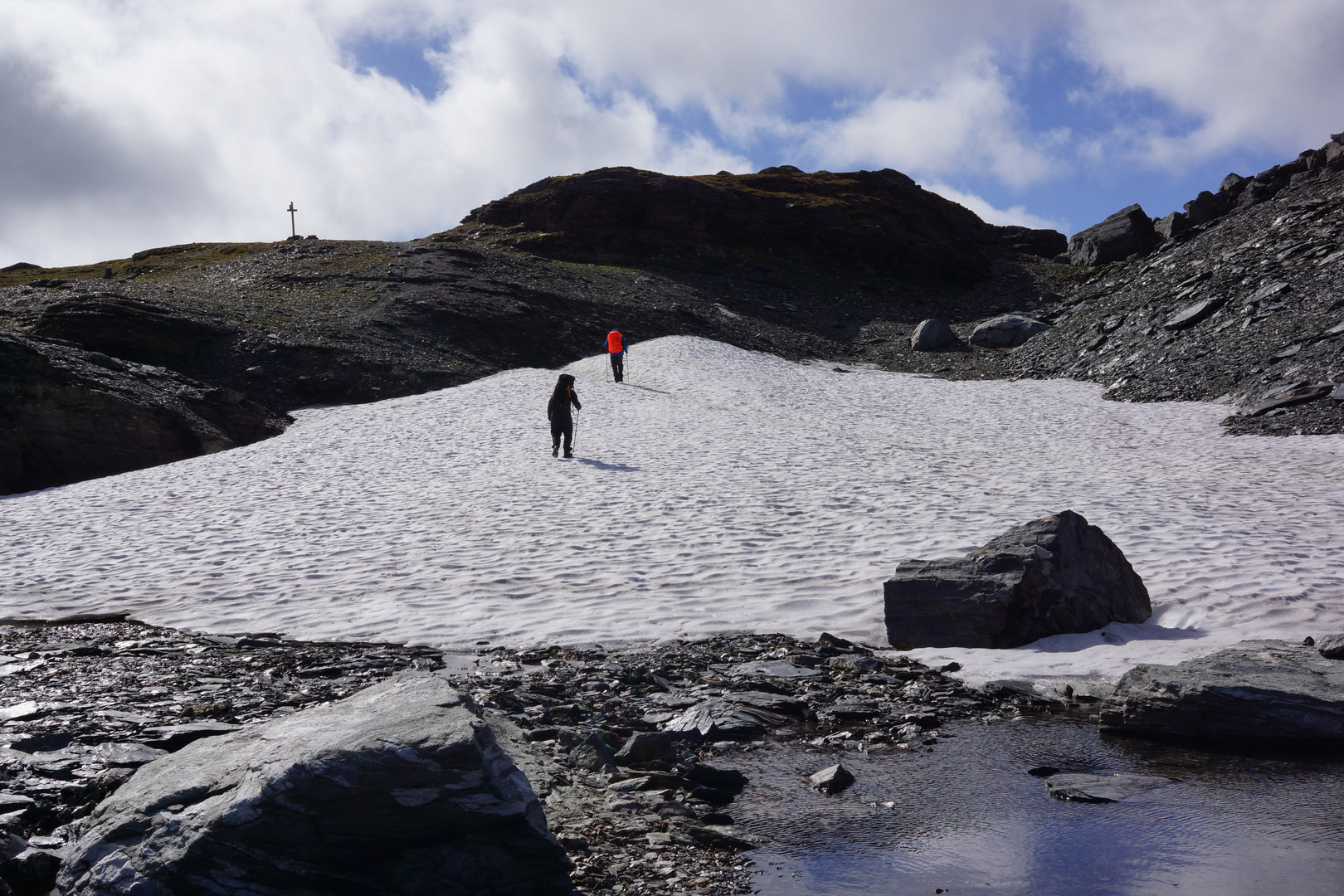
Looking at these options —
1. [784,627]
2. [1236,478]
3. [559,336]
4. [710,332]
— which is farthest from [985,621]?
[710,332]

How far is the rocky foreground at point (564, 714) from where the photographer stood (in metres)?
5.29

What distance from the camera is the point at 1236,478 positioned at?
1745 cm

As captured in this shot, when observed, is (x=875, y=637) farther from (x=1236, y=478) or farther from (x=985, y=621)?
(x=1236, y=478)

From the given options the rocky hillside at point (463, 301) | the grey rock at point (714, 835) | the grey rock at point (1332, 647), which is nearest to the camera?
the grey rock at point (714, 835)

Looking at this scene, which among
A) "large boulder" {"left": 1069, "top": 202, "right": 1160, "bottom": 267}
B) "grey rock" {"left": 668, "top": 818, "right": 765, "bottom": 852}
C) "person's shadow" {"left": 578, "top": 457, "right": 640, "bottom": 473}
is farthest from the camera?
"large boulder" {"left": 1069, "top": 202, "right": 1160, "bottom": 267}

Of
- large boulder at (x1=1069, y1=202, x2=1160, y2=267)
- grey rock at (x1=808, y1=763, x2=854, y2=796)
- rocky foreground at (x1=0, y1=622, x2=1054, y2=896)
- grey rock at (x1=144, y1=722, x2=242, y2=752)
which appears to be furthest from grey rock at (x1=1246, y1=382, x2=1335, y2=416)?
large boulder at (x1=1069, y1=202, x2=1160, y2=267)

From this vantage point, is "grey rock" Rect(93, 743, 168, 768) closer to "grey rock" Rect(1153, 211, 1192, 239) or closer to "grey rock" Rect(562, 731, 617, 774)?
"grey rock" Rect(562, 731, 617, 774)

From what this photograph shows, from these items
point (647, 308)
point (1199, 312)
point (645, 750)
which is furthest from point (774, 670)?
point (647, 308)

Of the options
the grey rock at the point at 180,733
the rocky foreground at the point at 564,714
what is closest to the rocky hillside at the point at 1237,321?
the rocky foreground at the point at 564,714

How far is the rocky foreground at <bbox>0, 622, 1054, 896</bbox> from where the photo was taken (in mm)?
5289

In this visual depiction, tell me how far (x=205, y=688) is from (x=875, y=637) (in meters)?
7.10

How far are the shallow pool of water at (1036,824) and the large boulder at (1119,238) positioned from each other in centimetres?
6527

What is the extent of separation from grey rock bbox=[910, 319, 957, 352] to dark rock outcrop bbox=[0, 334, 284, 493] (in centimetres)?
3522

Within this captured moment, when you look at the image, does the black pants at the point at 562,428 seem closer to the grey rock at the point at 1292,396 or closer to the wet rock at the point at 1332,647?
the wet rock at the point at 1332,647
